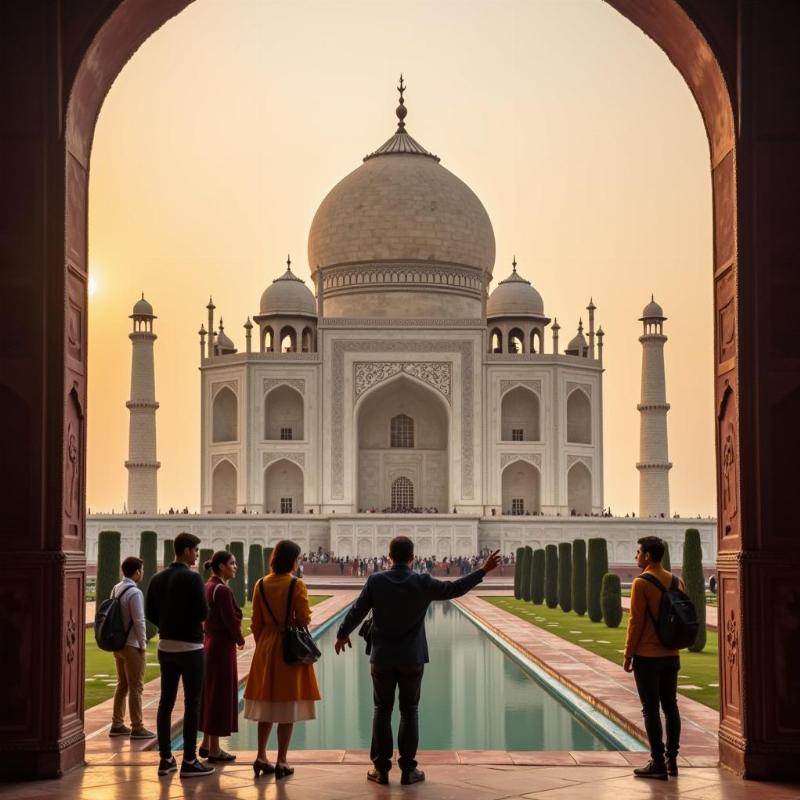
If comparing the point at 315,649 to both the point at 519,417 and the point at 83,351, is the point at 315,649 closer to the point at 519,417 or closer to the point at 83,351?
the point at 83,351

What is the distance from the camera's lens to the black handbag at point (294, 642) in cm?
442

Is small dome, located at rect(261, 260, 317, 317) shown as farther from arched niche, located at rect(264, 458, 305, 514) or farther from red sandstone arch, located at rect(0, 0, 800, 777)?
red sandstone arch, located at rect(0, 0, 800, 777)

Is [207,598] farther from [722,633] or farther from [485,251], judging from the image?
[485,251]

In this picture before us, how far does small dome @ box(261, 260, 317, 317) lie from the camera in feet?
96.6

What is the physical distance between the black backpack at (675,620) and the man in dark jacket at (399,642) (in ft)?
2.11

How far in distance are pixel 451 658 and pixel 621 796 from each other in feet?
18.4

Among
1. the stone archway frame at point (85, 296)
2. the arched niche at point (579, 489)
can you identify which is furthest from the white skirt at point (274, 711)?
the arched niche at point (579, 489)

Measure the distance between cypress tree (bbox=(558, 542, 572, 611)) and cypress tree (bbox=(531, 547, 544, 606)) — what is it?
4.55ft

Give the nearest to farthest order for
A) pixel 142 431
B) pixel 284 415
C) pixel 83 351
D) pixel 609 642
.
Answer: pixel 83 351 → pixel 609 642 → pixel 142 431 → pixel 284 415

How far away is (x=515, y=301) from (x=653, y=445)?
4.92 m

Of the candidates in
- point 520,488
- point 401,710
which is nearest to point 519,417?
point 520,488

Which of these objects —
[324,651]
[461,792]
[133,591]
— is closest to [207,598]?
[133,591]

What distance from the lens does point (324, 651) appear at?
10.7 m

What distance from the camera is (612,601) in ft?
40.2
